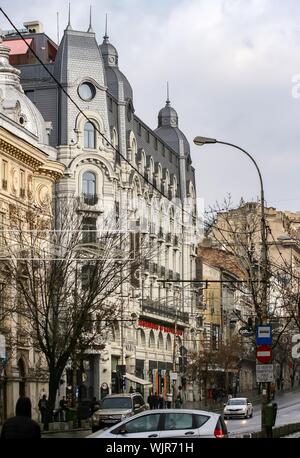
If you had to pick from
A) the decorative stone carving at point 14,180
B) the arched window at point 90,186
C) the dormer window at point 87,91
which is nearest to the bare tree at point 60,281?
the decorative stone carving at point 14,180

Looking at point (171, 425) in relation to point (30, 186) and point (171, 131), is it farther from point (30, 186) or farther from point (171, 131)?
point (171, 131)

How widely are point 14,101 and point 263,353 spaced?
3725 cm

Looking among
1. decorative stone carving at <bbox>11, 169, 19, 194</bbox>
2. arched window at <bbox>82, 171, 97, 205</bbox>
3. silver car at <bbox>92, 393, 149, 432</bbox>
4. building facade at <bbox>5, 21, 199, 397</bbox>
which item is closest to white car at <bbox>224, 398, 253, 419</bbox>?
building facade at <bbox>5, 21, 199, 397</bbox>

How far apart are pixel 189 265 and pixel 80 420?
50730 millimetres

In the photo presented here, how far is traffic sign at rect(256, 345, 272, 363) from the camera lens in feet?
96.8

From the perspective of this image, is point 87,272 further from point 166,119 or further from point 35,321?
point 166,119

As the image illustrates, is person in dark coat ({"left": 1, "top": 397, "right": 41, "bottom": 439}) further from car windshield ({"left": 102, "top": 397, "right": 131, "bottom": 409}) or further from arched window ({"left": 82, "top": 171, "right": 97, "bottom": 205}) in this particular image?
arched window ({"left": 82, "top": 171, "right": 97, "bottom": 205})

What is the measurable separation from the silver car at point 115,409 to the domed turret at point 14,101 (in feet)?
76.3

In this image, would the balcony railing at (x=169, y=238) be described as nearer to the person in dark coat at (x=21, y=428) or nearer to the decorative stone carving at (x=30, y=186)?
the decorative stone carving at (x=30, y=186)

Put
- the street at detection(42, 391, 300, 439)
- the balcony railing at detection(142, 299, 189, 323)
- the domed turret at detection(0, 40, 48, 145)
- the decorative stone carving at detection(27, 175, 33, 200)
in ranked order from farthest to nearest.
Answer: the balcony railing at detection(142, 299, 189, 323)
the domed turret at detection(0, 40, 48, 145)
the decorative stone carving at detection(27, 175, 33, 200)
the street at detection(42, 391, 300, 439)

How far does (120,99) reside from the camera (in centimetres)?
8312

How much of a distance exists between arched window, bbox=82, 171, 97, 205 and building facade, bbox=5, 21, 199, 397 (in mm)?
69

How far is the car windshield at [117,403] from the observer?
142 feet

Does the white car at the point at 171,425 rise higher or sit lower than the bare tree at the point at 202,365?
lower
